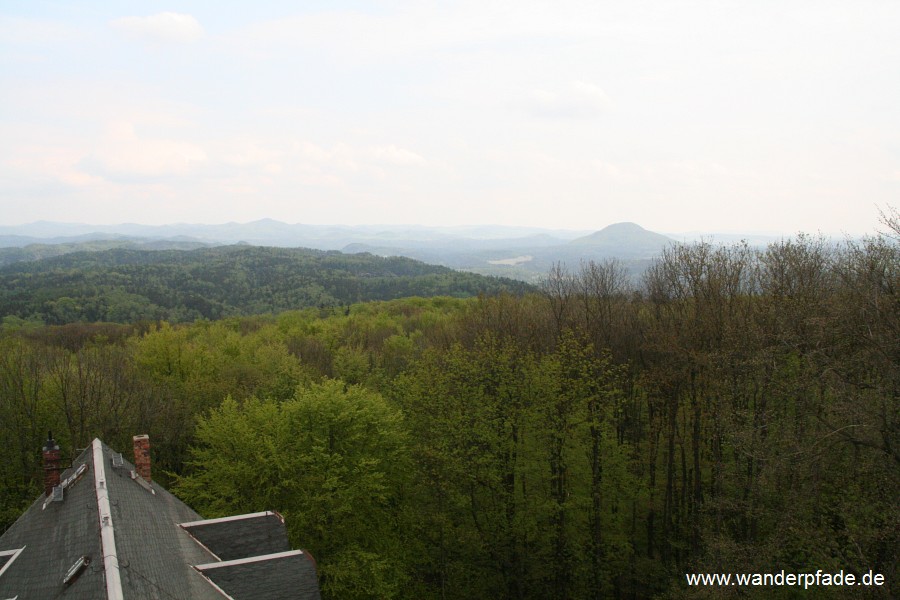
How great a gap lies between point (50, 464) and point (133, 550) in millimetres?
6579

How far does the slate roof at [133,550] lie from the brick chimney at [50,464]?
32 centimetres

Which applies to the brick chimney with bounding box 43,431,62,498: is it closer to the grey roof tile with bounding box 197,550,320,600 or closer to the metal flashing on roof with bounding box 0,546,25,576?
the metal flashing on roof with bounding box 0,546,25,576

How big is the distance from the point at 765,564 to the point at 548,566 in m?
10.8

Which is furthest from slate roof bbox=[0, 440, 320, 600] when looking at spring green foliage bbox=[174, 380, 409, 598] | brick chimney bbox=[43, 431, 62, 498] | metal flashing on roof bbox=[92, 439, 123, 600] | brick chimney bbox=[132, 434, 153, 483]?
spring green foliage bbox=[174, 380, 409, 598]

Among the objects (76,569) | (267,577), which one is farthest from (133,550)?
(267,577)

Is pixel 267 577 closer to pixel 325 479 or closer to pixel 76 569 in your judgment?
pixel 76 569

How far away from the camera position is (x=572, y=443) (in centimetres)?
2472

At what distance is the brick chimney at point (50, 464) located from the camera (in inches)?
681

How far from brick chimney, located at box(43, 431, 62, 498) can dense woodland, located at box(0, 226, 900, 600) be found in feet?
19.2

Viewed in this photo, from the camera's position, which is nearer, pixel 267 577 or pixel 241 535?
pixel 267 577

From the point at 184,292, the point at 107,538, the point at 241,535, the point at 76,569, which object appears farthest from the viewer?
the point at 184,292

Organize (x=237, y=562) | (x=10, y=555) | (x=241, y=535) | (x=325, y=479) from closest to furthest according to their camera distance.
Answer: (x=10, y=555) < (x=237, y=562) < (x=241, y=535) < (x=325, y=479)

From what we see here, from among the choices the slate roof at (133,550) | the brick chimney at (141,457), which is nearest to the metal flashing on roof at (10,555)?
the slate roof at (133,550)

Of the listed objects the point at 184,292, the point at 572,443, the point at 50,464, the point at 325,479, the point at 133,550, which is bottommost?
the point at 184,292
